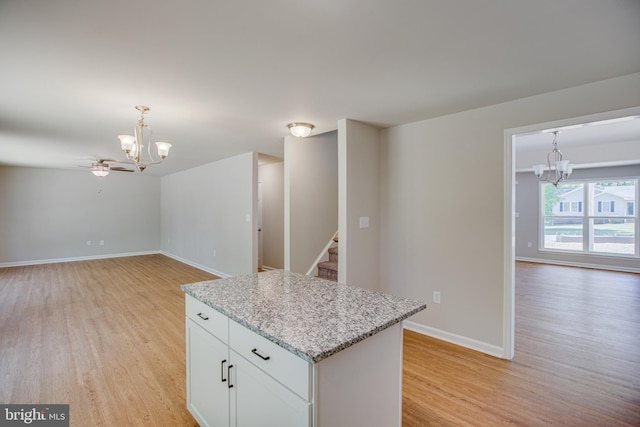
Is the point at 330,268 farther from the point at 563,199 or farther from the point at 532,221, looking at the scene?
the point at 563,199

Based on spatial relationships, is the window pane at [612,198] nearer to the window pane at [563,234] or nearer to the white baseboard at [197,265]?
the window pane at [563,234]

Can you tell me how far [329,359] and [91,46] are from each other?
7.25ft

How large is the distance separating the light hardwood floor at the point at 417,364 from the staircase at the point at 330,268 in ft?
4.48

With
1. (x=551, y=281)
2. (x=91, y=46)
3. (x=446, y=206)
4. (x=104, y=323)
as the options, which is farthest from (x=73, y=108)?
(x=551, y=281)

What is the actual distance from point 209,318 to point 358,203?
2.08 metres

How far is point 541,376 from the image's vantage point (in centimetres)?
240

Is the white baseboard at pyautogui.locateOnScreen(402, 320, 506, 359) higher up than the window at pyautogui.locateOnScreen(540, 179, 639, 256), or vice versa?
the window at pyautogui.locateOnScreen(540, 179, 639, 256)

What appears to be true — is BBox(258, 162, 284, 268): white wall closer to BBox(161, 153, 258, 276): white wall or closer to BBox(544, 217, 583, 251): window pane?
BBox(161, 153, 258, 276): white wall

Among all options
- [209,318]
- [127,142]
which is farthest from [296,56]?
[127,142]

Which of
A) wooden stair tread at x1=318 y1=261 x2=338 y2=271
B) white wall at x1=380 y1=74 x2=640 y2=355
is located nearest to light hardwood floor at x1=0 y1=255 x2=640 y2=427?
white wall at x1=380 y1=74 x2=640 y2=355

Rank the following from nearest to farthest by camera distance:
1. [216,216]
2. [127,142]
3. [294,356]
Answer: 1. [294,356]
2. [127,142]
3. [216,216]

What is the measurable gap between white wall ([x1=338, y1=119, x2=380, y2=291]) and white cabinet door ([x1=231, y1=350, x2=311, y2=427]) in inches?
73.9

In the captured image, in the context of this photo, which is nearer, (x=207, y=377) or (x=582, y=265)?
(x=207, y=377)

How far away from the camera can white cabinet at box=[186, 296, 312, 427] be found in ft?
3.76
